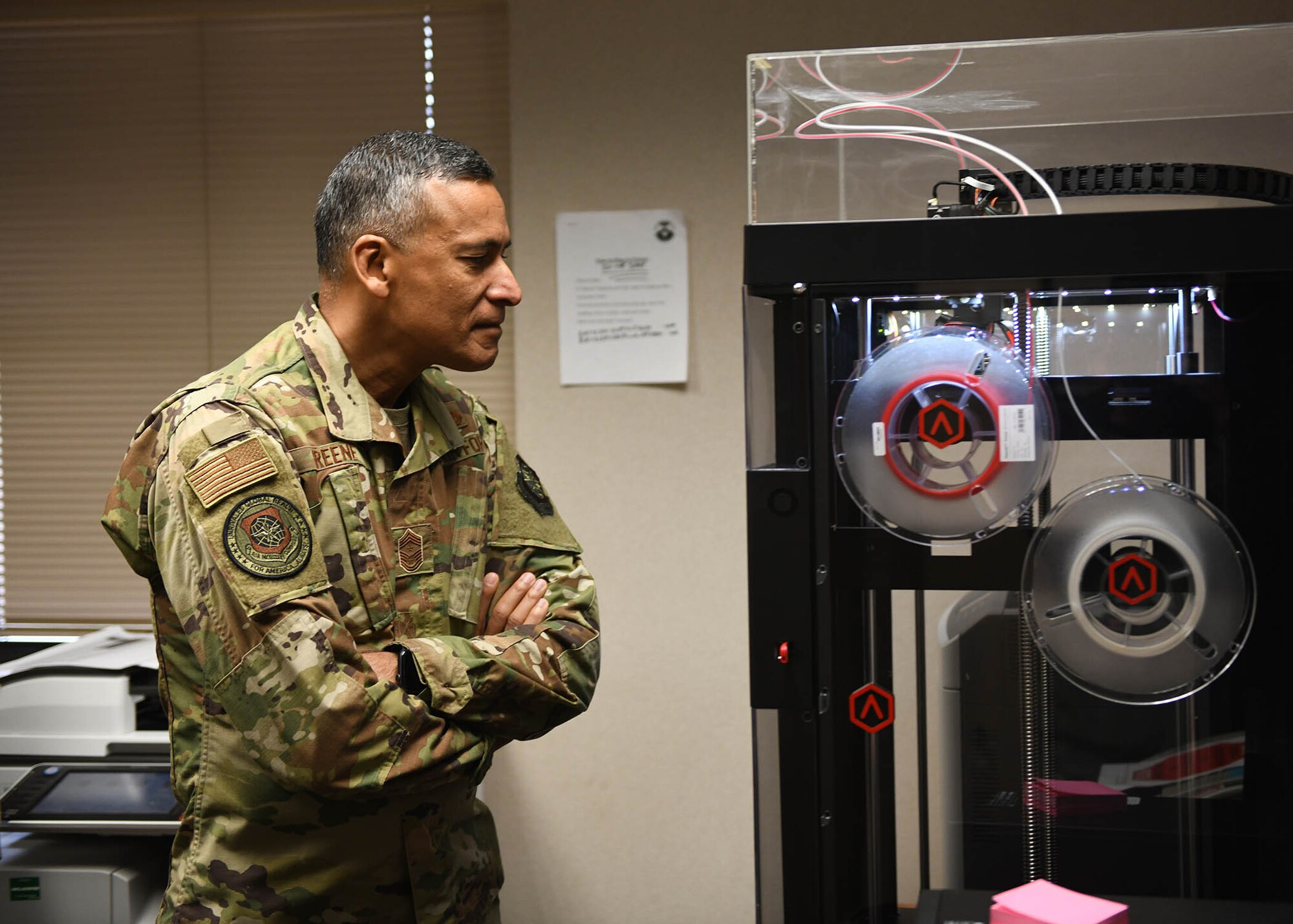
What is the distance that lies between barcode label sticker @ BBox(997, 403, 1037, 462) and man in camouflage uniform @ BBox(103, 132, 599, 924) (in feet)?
1.86

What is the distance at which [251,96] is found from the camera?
2754mm

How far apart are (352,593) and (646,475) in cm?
141

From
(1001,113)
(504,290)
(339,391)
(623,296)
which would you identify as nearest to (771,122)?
(1001,113)

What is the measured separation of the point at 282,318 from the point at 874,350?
6.41 ft

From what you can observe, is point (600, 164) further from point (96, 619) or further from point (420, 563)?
point (96, 619)

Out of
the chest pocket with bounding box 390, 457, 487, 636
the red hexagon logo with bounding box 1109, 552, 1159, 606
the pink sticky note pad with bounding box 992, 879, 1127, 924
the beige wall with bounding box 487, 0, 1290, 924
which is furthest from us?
the beige wall with bounding box 487, 0, 1290, 924

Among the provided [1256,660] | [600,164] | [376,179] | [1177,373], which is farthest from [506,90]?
[1256,660]

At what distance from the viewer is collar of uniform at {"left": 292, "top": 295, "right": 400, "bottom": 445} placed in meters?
1.29

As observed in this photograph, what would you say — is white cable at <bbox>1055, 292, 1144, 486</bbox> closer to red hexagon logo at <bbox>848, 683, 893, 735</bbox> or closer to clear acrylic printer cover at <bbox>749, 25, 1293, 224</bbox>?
clear acrylic printer cover at <bbox>749, 25, 1293, 224</bbox>

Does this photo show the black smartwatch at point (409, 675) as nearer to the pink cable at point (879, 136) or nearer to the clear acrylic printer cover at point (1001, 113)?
the clear acrylic printer cover at point (1001, 113)

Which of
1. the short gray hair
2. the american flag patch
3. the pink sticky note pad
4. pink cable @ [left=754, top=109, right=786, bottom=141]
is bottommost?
the pink sticky note pad

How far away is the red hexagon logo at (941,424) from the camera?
1212 millimetres

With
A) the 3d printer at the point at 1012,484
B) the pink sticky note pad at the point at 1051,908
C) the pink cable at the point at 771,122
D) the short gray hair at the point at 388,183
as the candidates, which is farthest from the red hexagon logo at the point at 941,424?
the short gray hair at the point at 388,183

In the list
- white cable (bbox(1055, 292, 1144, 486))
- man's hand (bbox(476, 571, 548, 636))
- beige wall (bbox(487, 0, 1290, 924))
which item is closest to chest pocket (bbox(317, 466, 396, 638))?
man's hand (bbox(476, 571, 548, 636))
